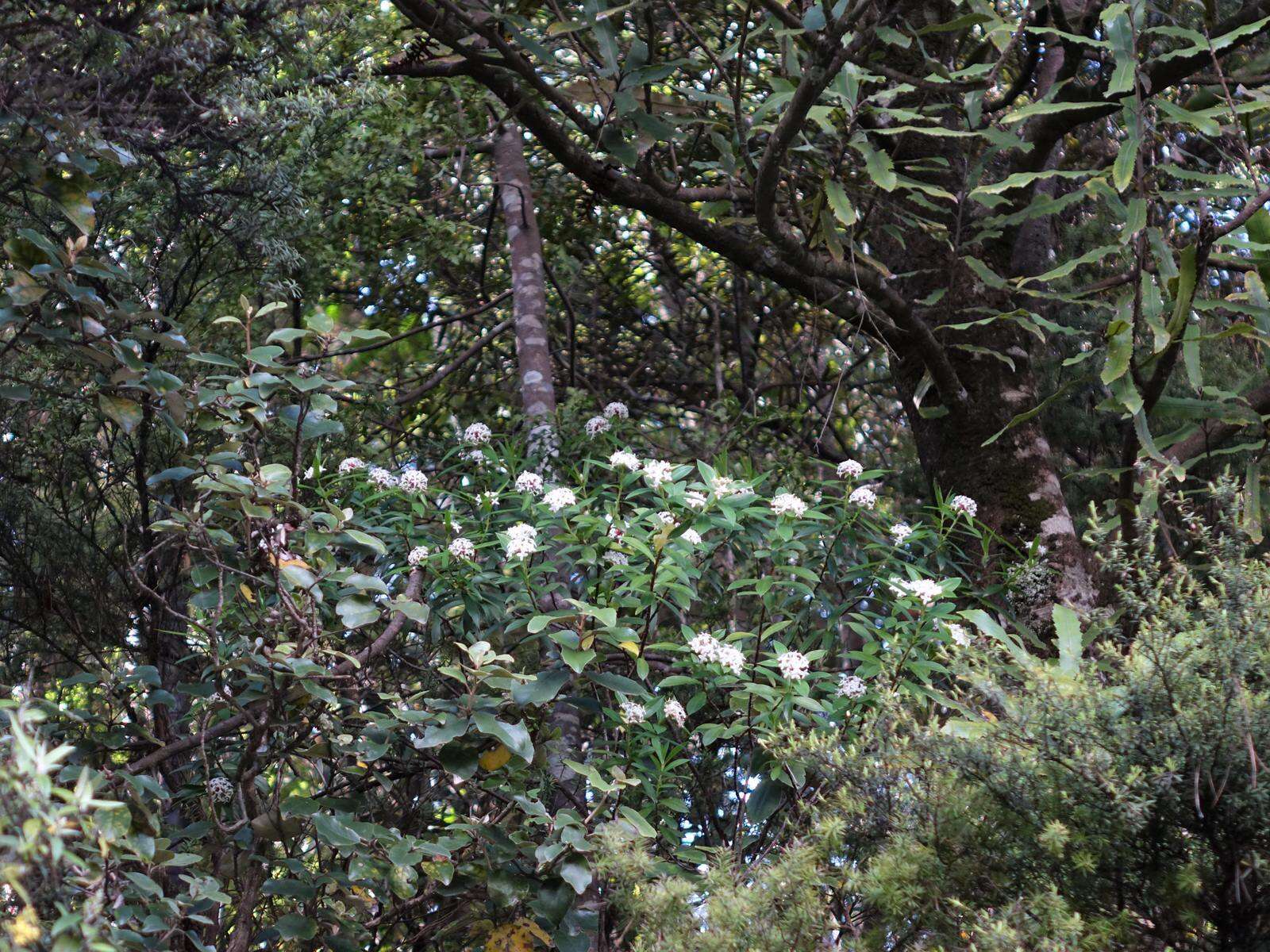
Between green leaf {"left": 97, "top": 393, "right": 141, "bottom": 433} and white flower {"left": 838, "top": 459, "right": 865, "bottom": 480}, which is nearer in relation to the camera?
green leaf {"left": 97, "top": 393, "right": 141, "bottom": 433}

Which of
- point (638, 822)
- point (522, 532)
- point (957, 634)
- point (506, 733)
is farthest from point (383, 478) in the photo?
point (957, 634)

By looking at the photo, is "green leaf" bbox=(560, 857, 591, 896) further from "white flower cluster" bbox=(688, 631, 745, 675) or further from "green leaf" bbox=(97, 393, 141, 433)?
"green leaf" bbox=(97, 393, 141, 433)

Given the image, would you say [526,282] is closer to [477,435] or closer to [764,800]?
[477,435]

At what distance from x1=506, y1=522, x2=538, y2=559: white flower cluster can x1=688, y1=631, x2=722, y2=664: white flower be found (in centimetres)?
47

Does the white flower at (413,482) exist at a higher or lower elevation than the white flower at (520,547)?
higher

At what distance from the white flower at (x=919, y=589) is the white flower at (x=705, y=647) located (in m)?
0.51

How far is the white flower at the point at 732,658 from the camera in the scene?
3012mm

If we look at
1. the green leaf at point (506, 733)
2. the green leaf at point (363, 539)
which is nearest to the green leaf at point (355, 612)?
the green leaf at point (363, 539)

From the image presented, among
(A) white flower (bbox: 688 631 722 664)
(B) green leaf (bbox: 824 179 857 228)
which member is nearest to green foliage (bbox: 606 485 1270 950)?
(A) white flower (bbox: 688 631 722 664)

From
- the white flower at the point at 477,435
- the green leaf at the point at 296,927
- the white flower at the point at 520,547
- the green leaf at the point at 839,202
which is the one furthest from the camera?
the white flower at the point at 477,435

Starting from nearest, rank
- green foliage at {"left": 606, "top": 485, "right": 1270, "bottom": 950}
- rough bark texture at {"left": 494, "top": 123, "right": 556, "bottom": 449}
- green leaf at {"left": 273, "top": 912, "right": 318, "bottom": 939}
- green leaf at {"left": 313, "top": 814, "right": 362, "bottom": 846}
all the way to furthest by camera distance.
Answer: green foliage at {"left": 606, "top": 485, "right": 1270, "bottom": 950} < green leaf at {"left": 313, "top": 814, "right": 362, "bottom": 846} < green leaf at {"left": 273, "top": 912, "right": 318, "bottom": 939} < rough bark texture at {"left": 494, "top": 123, "right": 556, "bottom": 449}

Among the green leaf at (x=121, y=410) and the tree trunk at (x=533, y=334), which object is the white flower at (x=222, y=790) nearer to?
the tree trunk at (x=533, y=334)

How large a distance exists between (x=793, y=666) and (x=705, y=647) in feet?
0.74

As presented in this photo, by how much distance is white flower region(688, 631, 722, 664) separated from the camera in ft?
10.0
